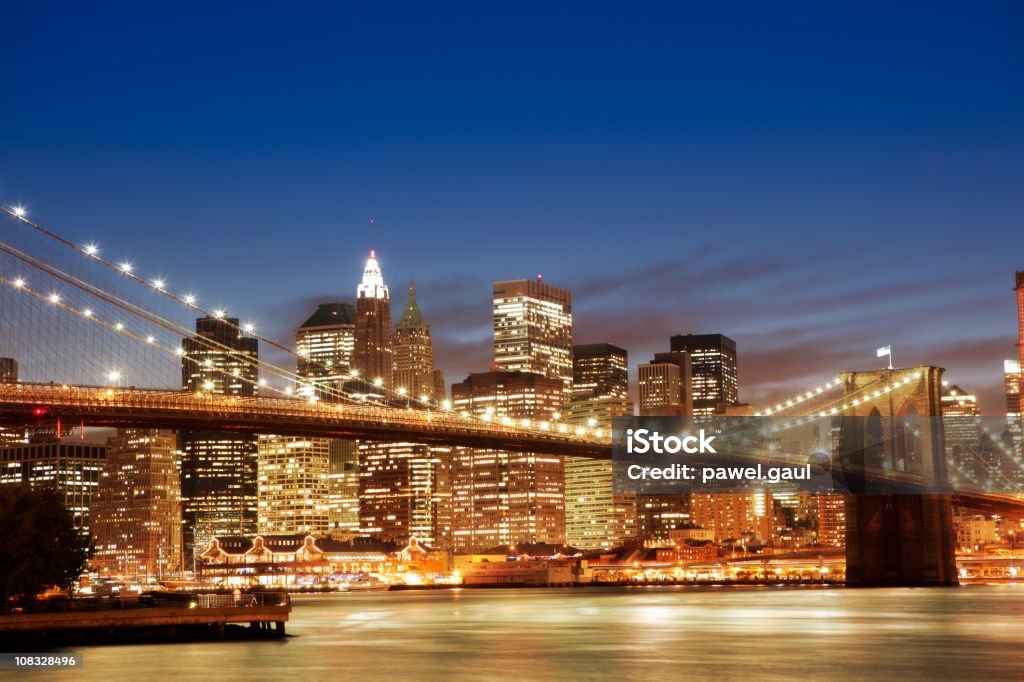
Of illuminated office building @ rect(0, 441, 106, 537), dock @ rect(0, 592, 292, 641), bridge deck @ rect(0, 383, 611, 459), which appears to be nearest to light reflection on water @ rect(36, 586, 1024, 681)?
dock @ rect(0, 592, 292, 641)

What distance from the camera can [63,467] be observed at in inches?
7347

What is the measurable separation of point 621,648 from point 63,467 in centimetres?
15470

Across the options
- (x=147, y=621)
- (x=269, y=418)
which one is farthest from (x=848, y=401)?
(x=147, y=621)

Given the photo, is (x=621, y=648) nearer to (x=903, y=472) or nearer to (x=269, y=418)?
(x=269, y=418)

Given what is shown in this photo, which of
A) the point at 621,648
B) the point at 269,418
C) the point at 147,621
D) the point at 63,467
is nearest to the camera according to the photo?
the point at 621,648

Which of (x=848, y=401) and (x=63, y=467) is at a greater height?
(x=63, y=467)

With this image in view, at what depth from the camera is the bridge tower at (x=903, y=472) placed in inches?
3600

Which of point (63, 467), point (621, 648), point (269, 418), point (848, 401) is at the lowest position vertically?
point (621, 648)

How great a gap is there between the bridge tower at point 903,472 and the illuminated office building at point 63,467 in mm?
106705

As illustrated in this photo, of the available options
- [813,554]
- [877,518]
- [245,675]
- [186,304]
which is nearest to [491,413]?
[186,304]

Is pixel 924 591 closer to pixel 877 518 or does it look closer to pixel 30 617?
pixel 877 518

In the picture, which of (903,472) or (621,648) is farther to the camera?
(903,472)
